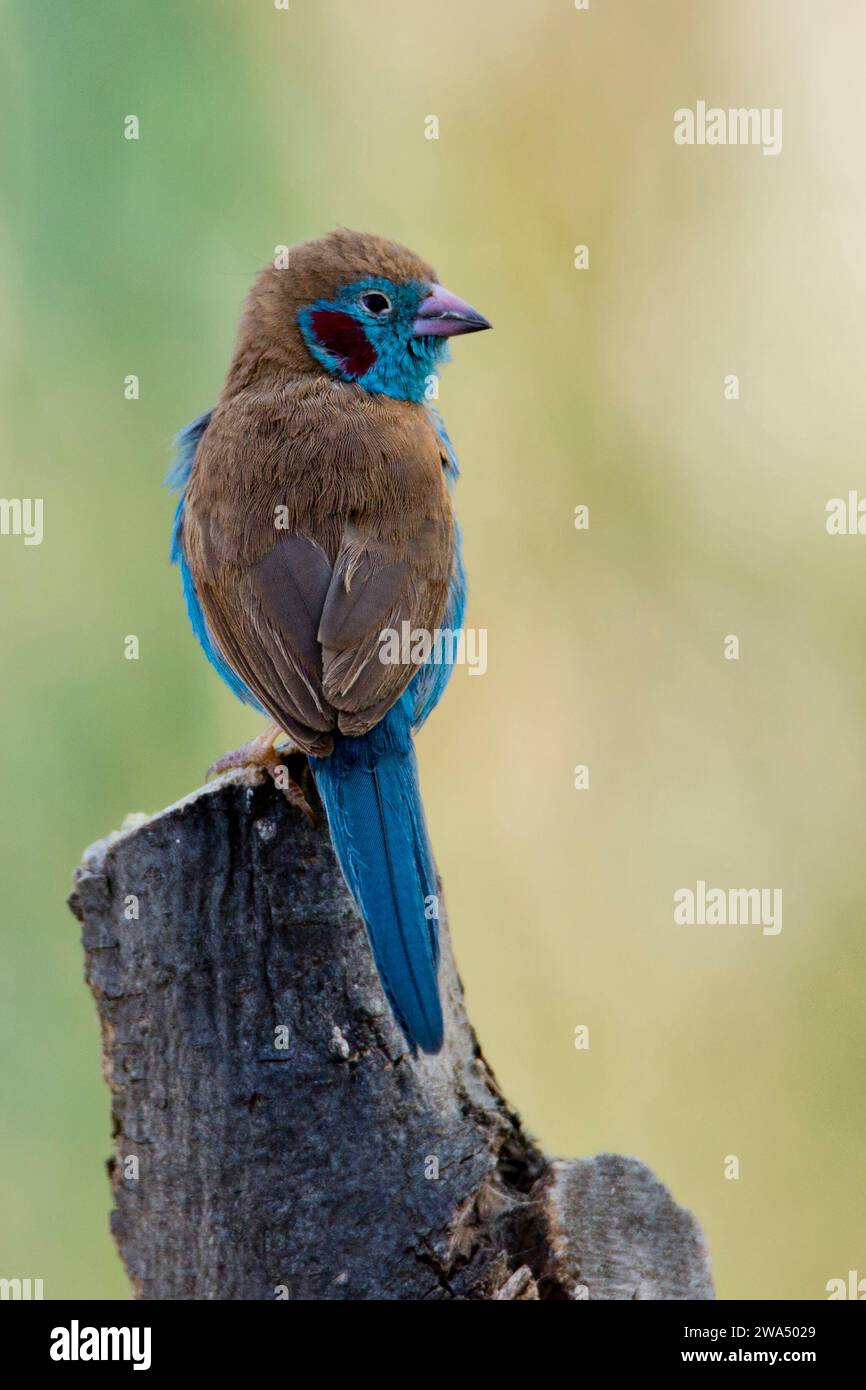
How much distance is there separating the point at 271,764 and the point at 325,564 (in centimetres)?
63

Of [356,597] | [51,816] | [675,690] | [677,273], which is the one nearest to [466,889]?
[675,690]

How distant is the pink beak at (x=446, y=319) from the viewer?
4.58 metres

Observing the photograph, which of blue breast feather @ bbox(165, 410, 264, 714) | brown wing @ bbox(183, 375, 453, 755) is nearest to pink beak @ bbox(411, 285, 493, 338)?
brown wing @ bbox(183, 375, 453, 755)

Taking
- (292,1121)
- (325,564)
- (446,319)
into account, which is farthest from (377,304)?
(292,1121)

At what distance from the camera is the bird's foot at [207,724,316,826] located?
323cm

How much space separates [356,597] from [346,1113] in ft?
4.24

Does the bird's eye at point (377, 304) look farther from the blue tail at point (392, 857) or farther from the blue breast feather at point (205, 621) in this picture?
the blue tail at point (392, 857)

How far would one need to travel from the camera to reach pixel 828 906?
5238mm

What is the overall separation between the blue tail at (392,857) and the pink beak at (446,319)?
4.36ft

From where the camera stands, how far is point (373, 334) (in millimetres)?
4586

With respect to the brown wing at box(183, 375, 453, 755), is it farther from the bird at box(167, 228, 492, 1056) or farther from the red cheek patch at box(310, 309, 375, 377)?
the red cheek patch at box(310, 309, 375, 377)

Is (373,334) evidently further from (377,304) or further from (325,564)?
(325,564)

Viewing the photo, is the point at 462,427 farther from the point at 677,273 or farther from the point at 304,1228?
the point at 304,1228

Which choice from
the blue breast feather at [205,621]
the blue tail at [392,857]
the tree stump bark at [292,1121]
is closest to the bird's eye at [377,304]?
the blue breast feather at [205,621]
